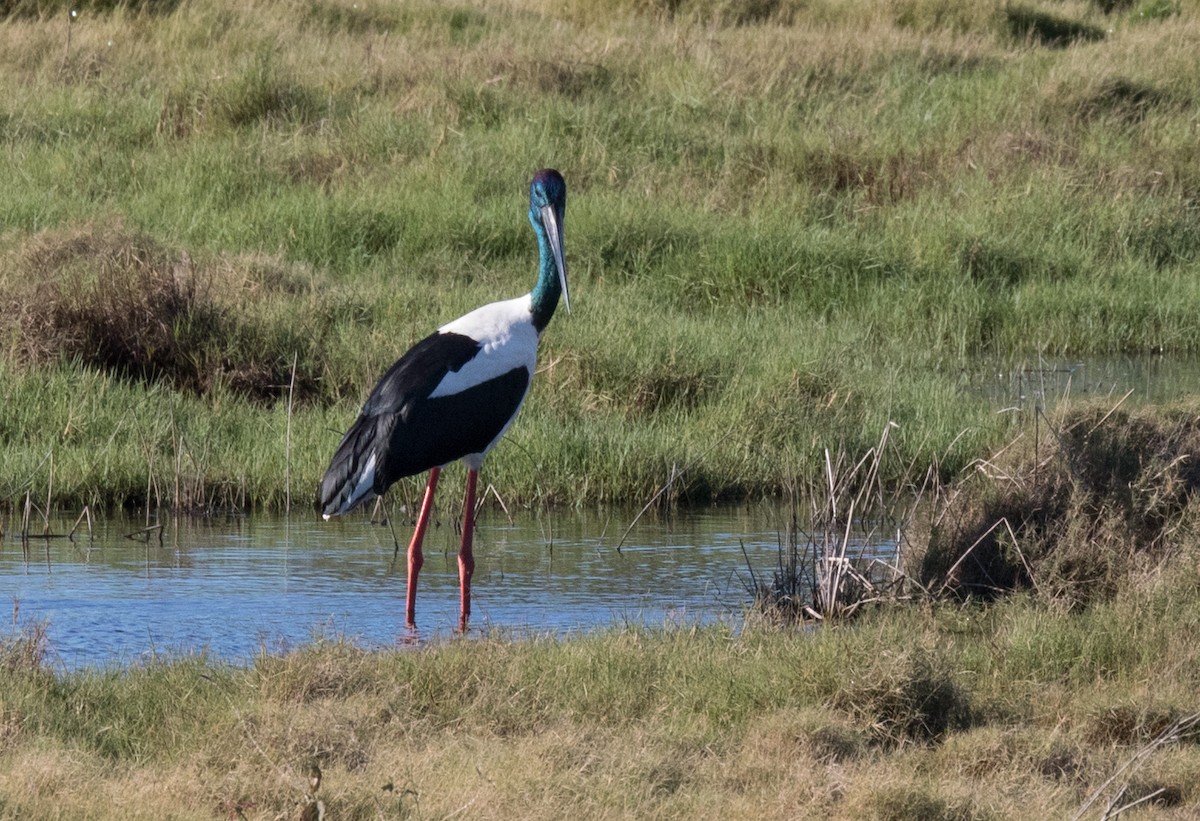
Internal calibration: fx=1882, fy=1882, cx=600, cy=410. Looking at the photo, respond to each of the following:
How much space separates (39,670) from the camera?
4.34m

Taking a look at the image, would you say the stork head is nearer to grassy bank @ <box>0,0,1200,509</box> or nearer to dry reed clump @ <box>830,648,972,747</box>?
grassy bank @ <box>0,0,1200,509</box>

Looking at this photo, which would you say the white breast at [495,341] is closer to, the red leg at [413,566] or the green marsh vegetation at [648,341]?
the red leg at [413,566]

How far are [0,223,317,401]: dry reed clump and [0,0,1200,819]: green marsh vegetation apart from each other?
0.02m

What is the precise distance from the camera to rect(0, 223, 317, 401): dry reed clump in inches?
315

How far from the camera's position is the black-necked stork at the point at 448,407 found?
5.66 m

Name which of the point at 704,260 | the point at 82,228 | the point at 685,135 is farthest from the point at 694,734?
the point at 685,135

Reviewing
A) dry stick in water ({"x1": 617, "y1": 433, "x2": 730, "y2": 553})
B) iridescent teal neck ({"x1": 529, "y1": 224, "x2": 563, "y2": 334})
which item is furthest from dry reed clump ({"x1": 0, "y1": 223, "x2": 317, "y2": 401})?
iridescent teal neck ({"x1": 529, "y1": 224, "x2": 563, "y2": 334})

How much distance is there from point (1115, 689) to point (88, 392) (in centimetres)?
457

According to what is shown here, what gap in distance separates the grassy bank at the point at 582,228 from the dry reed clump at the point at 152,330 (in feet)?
0.05

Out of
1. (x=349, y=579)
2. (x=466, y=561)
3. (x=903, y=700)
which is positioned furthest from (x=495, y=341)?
(x=903, y=700)

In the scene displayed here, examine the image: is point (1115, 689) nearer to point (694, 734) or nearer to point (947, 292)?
point (694, 734)

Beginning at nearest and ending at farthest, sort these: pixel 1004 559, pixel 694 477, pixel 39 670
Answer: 1. pixel 39 670
2. pixel 1004 559
3. pixel 694 477

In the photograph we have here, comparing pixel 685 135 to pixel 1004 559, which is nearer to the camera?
pixel 1004 559

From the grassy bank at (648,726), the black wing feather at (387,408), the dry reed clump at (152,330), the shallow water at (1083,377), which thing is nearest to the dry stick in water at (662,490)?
the black wing feather at (387,408)
